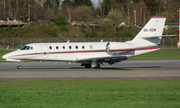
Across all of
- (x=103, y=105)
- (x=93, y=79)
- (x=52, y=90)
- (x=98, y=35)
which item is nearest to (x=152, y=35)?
(x=93, y=79)

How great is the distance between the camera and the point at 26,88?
1380cm

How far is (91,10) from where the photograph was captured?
106750 millimetres

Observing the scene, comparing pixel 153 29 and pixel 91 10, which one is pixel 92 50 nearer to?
pixel 153 29

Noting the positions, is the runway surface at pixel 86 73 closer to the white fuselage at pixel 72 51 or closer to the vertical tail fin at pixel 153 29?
the white fuselage at pixel 72 51

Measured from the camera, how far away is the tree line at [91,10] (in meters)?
102

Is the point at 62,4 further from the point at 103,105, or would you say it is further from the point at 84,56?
the point at 103,105

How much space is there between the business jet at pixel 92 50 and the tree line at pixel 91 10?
68.4 m

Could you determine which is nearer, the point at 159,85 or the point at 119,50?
the point at 159,85

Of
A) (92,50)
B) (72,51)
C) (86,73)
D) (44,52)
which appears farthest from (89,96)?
(92,50)

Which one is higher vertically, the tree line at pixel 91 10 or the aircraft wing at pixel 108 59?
the tree line at pixel 91 10

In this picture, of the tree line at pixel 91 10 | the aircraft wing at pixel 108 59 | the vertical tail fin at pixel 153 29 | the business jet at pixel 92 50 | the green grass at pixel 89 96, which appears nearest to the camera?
the green grass at pixel 89 96

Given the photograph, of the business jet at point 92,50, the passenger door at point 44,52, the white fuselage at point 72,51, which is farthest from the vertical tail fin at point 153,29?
the passenger door at point 44,52

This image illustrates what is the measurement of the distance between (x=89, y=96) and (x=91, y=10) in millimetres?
96993

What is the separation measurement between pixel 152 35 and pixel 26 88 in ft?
54.7
